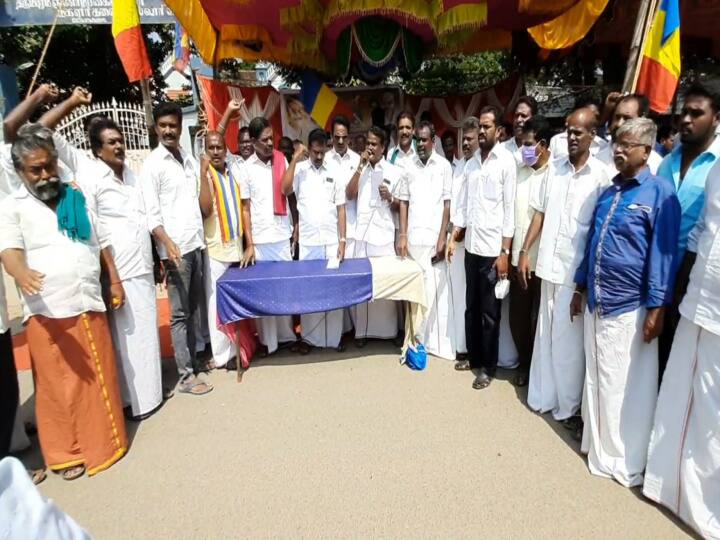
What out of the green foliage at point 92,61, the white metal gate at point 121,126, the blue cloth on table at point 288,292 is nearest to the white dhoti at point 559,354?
the blue cloth on table at point 288,292

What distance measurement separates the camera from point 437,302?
3.96 m

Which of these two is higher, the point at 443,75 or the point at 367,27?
the point at 443,75

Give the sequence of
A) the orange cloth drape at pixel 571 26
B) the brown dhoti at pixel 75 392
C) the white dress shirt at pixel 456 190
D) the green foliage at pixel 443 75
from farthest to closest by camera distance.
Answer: the green foliage at pixel 443 75 < the orange cloth drape at pixel 571 26 < the white dress shirt at pixel 456 190 < the brown dhoti at pixel 75 392

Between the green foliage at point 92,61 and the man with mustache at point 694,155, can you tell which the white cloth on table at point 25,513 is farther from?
the green foliage at point 92,61

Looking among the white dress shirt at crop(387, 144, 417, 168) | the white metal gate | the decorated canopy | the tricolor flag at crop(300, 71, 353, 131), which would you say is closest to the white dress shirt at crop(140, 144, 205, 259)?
the white dress shirt at crop(387, 144, 417, 168)

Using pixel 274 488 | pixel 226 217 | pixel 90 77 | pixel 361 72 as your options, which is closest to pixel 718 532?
pixel 274 488

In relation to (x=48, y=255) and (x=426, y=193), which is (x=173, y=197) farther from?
(x=426, y=193)

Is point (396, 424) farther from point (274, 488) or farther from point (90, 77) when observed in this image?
point (90, 77)

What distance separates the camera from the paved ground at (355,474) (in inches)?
85.0

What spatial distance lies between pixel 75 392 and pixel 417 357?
7.76 ft

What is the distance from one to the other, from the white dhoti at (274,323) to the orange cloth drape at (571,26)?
12.5 feet

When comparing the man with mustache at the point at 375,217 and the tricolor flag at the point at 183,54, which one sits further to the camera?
the tricolor flag at the point at 183,54

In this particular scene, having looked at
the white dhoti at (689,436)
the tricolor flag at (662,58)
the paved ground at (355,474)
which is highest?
the tricolor flag at (662,58)

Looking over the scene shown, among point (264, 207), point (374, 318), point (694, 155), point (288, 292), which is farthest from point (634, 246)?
point (264, 207)
